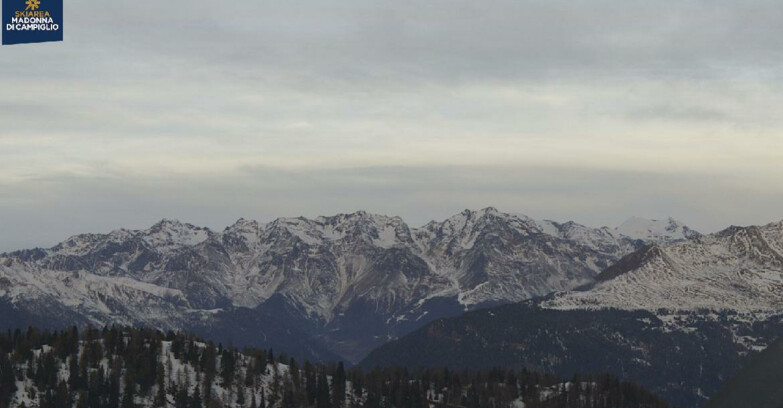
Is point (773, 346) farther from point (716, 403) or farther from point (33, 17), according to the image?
point (33, 17)

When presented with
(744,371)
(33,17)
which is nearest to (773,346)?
(744,371)

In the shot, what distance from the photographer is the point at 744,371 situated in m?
23.2

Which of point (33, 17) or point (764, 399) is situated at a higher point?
point (33, 17)

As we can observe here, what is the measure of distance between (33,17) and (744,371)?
535 feet

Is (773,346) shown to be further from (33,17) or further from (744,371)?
(33,17)

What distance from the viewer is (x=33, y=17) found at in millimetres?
171500

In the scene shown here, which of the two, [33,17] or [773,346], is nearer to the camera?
[773,346]

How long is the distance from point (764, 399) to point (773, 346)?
3.97 feet

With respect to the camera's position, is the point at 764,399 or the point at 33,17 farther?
the point at 33,17

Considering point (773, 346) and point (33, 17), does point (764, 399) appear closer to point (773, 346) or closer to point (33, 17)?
point (773, 346)

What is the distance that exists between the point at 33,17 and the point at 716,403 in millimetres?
162649

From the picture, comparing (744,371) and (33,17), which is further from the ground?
(33,17)

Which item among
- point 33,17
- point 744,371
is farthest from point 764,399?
point 33,17

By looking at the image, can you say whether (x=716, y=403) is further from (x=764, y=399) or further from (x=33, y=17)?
(x=33, y=17)
